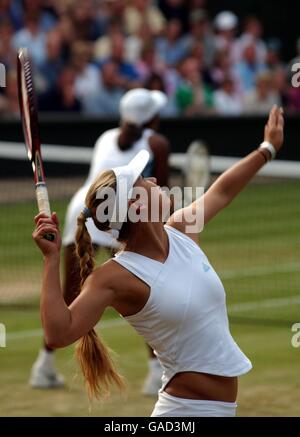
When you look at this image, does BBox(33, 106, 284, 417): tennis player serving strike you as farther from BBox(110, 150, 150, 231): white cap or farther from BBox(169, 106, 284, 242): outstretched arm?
BBox(169, 106, 284, 242): outstretched arm

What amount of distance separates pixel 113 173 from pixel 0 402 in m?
3.60

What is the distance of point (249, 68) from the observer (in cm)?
2302

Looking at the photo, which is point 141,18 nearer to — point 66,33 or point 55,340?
point 66,33

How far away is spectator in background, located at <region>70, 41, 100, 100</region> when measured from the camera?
18938 millimetres

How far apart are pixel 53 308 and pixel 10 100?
12606mm

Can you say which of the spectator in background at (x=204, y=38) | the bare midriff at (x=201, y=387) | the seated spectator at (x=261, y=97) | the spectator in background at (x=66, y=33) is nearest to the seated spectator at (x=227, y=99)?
the seated spectator at (x=261, y=97)

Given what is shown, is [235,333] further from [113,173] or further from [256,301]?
[113,173]

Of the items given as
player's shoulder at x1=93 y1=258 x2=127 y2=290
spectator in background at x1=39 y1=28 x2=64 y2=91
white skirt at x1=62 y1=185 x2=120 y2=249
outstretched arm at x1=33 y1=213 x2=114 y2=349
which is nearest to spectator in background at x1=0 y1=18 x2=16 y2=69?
spectator in background at x1=39 y1=28 x2=64 y2=91

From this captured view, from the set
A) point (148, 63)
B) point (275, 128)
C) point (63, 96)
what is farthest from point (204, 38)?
point (275, 128)

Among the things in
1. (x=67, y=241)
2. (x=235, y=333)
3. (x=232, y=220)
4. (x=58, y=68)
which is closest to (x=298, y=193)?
(x=232, y=220)

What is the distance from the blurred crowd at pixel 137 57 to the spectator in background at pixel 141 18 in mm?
17

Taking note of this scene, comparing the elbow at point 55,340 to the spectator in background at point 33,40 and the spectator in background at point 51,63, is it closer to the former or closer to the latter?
the spectator in background at point 51,63

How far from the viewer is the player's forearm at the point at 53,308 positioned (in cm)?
512

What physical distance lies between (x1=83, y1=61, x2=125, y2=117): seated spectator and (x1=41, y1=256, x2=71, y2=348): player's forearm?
1377cm
